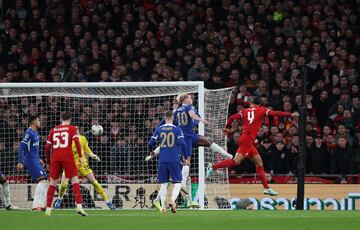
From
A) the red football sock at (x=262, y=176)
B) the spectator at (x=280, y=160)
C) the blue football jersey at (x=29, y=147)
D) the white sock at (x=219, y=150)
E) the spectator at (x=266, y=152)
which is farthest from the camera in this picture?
the spectator at (x=266, y=152)

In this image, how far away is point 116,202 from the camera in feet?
70.5

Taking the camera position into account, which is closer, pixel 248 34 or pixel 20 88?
pixel 20 88

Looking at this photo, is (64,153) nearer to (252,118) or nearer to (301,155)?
(252,118)

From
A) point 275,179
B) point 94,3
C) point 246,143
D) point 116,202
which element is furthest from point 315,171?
point 94,3

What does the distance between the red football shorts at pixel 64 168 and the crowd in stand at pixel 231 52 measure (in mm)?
6202

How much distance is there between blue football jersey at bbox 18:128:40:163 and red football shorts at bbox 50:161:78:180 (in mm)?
2477

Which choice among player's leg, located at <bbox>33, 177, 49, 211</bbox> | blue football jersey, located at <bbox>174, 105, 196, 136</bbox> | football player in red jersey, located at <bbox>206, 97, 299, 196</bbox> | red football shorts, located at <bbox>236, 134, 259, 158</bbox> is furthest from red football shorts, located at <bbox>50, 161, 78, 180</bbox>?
red football shorts, located at <bbox>236, 134, 259, 158</bbox>

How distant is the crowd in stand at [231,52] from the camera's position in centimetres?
2289

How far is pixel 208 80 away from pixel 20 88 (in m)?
4.60

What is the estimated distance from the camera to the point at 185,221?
15.9 metres

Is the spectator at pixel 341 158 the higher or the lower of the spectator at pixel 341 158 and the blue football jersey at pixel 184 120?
the lower

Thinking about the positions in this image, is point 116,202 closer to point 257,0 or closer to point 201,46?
point 201,46

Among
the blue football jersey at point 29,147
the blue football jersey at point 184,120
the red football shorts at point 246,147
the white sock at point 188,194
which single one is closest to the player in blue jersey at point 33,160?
the blue football jersey at point 29,147

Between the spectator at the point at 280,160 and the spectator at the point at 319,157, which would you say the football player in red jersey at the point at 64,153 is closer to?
the spectator at the point at 280,160
